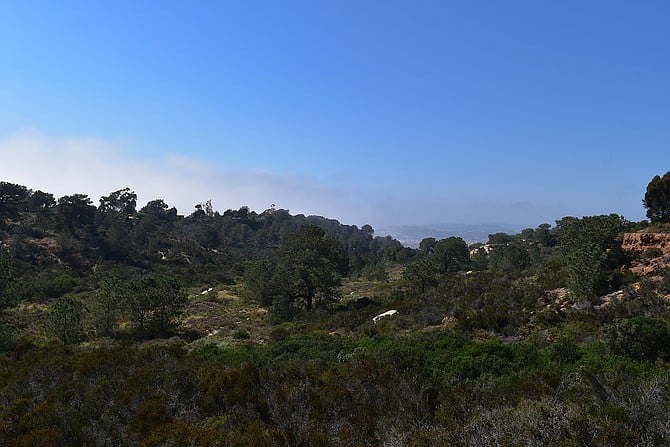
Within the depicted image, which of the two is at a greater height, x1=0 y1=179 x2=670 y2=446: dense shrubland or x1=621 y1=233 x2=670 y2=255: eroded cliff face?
x1=621 y1=233 x2=670 y2=255: eroded cliff face

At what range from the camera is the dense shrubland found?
7656mm

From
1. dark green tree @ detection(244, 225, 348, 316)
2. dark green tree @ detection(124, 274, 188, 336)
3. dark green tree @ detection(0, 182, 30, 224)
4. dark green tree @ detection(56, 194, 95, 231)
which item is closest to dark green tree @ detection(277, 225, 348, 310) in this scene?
dark green tree @ detection(244, 225, 348, 316)

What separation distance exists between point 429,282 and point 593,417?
32.7 metres

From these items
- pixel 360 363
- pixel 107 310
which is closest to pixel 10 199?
pixel 107 310

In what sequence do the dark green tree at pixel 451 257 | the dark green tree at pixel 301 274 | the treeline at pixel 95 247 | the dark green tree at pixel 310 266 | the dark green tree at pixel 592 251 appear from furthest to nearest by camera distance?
the dark green tree at pixel 451 257 < the treeline at pixel 95 247 < the dark green tree at pixel 310 266 < the dark green tree at pixel 301 274 < the dark green tree at pixel 592 251

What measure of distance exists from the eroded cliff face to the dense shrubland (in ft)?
2.27

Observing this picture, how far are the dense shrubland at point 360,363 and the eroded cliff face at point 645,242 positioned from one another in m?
0.69

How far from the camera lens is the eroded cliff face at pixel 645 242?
24.6 meters

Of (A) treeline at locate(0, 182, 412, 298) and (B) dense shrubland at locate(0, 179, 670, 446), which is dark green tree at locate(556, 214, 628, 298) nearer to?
(B) dense shrubland at locate(0, 179, 670, 446)

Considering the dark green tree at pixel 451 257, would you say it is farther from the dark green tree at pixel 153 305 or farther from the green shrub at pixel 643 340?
the green shrub at pixel 643 340

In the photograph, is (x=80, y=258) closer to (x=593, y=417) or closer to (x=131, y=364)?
(x=131, y=364)

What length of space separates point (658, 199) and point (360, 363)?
39.5m

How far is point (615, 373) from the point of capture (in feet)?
35.3

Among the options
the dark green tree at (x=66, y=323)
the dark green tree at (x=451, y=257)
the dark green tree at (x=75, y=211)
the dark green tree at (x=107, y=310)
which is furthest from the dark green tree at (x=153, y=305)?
the dark green tree at (x=75, y=211)
